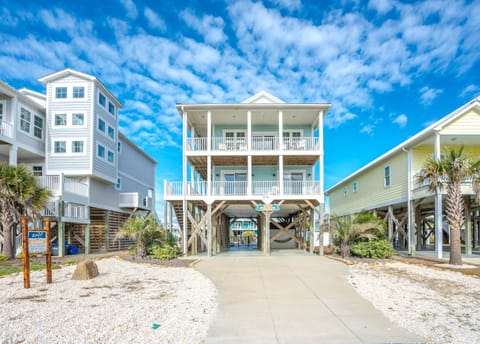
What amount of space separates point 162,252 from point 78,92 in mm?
13606

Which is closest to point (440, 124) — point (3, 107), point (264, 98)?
point (264, 98)

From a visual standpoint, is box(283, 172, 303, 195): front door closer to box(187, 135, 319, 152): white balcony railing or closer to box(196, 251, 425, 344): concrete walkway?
box(187, 135, 319, 152): white balcony railing

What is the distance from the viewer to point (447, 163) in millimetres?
13695

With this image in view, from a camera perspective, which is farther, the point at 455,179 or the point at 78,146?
the point at 78,146

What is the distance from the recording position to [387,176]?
872 inches

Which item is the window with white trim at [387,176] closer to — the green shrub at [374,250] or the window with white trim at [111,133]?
the green shrub at [374,250]

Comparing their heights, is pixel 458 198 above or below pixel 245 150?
below

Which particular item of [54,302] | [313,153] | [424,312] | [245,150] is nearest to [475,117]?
[313,153]

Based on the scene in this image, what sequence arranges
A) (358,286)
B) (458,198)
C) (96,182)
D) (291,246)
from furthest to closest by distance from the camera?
1. (291,246)
2. (96,182)
3. (458,198)
4. (358,286)

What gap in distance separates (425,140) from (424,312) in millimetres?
13634

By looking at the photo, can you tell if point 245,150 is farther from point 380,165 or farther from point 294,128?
point 380,165

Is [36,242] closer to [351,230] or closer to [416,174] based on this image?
[351,230]

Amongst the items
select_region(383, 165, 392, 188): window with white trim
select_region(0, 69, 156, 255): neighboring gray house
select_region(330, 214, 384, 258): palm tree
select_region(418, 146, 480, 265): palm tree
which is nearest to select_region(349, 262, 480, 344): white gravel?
select_region(418, 146, 480, 265): palm tree

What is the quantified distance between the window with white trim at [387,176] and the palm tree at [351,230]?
591 centimetres
